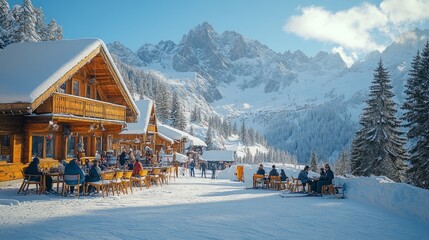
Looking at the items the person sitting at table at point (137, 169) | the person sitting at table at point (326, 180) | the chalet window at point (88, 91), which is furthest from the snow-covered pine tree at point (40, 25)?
the person sitting at table at point (326, 180)

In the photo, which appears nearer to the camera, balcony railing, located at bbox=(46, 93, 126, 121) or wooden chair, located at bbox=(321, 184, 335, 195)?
wooden chair, located at bbox=(321, 184, 335, 195)

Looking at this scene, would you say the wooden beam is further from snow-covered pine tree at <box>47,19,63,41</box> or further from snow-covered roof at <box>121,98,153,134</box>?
snow-covered pine tree at <box>47,19,63,41</box>

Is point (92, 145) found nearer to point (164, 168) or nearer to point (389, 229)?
point (164, 168)

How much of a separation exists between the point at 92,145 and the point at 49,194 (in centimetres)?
1124

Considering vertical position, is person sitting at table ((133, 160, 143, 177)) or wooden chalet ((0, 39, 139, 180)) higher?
wooden chalet ((0, 39, 139, 180))

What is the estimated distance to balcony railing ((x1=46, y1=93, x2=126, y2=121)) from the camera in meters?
18.0

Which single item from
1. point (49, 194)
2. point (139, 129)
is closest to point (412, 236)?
point (49, 194)

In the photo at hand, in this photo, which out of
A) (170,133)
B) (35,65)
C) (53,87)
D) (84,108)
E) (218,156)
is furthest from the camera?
(218,156)

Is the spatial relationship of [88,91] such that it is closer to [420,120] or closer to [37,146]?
[37,146]

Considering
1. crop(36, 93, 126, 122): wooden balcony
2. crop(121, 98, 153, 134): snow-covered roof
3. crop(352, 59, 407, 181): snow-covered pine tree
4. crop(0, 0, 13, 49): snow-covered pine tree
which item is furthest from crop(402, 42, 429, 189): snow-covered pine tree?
crop(0, 0, 13, 49): snow-covered pine tree

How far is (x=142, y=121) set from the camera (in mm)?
37188

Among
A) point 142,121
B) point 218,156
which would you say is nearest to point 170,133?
point 142,121

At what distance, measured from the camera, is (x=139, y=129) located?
118ft

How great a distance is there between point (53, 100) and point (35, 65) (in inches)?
104
